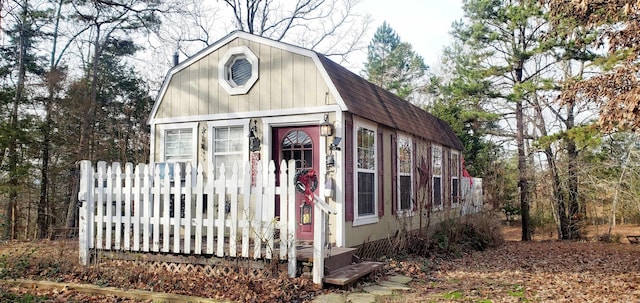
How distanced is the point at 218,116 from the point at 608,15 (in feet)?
21.2

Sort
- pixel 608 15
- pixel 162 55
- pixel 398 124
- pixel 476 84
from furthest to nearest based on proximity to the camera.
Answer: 1. pixel 162 55
2. pixel 476 84
3. pixel 398 124
4. pixel 608 15

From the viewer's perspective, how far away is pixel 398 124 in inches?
370

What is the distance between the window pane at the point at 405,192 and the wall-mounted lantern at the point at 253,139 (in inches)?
134

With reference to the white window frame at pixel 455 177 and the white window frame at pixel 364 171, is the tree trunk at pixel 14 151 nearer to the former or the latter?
the white window frame at pixel 364 171

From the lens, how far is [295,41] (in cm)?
2114

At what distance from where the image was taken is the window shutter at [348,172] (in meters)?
7.33

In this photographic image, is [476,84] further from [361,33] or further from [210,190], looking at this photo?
[210,190]

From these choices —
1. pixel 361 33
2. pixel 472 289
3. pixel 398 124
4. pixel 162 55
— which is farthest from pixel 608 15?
pixel 162 55

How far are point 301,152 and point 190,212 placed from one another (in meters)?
2.35

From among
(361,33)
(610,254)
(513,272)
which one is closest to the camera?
(513,272)

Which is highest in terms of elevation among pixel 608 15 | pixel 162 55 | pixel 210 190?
pixel 162 55

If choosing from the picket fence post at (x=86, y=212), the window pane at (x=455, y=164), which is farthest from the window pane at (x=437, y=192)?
the picket fence post at (x=86, y=212)

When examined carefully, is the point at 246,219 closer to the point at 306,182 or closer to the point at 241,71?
the point at 306,182

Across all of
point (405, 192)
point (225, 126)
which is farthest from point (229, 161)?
point (405, 192)
